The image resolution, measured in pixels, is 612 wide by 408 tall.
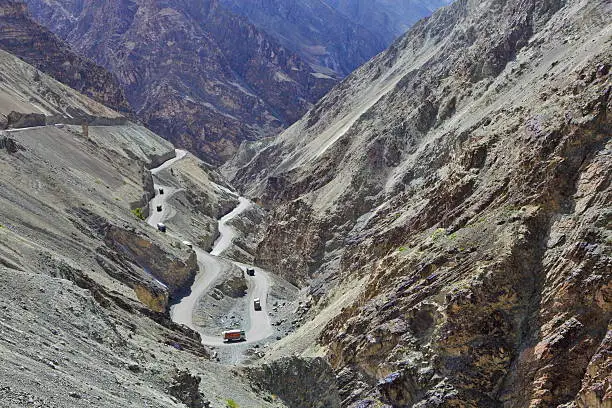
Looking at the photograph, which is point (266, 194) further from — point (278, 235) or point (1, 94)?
point (1, 94)

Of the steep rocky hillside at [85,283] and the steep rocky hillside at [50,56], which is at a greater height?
the steep rocky hillside at [50,56]

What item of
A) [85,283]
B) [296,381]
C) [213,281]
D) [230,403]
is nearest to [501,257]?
[296,381]

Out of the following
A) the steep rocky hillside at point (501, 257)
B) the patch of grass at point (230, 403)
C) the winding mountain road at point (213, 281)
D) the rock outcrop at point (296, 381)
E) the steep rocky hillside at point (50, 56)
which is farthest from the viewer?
the steep rocky hillside at point (50, 56)

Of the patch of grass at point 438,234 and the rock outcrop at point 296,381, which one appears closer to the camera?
the rock outcrop at point 296,381

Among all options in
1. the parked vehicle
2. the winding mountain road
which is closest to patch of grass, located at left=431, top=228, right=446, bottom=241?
the winding mountain road

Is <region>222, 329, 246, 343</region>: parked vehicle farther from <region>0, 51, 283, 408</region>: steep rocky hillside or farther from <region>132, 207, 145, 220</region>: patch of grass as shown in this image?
<region>132, 207, 145, 220</region>: patch of grass

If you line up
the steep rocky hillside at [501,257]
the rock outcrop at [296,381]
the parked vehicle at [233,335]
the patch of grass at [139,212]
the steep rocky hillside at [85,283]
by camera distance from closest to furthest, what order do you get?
1. the steep rocky hillside at [85,283]
2. the steep rocky hillside at [501,257]
3. the rock outcrop at [296,381]
4. the parked vehicle at [233,335]
5. the patch of grass at [139,212]

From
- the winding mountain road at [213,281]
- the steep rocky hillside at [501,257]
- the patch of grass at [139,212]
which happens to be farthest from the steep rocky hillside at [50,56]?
the steep rocky hillside at [501,257]

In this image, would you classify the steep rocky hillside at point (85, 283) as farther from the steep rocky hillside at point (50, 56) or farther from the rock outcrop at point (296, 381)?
the steep rocky hillside at point (50, 56)

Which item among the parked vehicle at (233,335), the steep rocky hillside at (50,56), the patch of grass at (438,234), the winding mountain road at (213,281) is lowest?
the patch of grass at (438,234)
